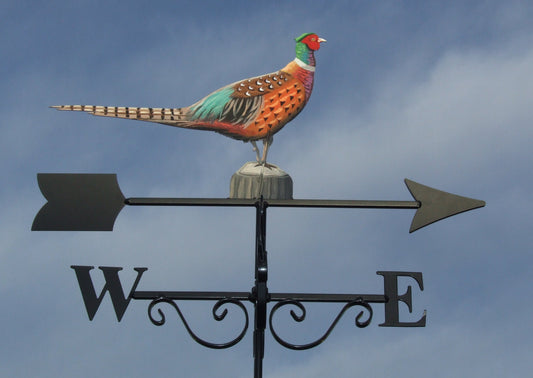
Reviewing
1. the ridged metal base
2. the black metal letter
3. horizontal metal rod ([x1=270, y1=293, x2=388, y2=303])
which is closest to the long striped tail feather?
the ridged metal base

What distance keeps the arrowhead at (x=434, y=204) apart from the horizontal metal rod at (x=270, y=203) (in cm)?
6

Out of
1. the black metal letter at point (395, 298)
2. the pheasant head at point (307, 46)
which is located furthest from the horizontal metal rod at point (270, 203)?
the pheasant head at point (307, 46)

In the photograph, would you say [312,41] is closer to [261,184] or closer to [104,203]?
[261,184]

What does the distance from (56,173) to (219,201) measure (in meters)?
0.52

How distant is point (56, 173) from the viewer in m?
2.33

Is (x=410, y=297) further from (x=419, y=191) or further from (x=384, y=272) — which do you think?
(x=419, y=191)

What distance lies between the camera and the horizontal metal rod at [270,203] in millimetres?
2350

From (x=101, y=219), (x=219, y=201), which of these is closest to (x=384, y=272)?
(x=219, y=201)

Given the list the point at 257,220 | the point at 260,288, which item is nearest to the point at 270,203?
the point at 257,220

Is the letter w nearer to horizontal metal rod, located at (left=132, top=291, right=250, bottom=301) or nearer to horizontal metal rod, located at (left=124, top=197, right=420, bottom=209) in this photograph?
horizontal metal rod, located at (left=132, top=291, right=250, bottom=301)

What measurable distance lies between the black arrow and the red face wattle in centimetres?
67

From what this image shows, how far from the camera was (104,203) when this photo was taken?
2.35 m

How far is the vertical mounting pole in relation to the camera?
7.22 feet

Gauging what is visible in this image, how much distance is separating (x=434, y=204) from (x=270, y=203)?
1.75 ft
